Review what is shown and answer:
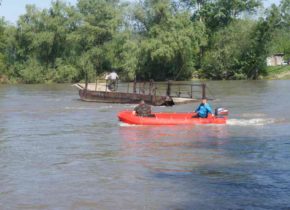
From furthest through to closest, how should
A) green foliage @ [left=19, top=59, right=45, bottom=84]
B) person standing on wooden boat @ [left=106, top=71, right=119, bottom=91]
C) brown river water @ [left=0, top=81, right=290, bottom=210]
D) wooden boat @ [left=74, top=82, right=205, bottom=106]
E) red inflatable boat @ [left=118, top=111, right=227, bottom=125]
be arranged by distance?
green foliage @ [left=19, top=59, right=45, bottom=84] < person standing on wooden boat @ [left=106, top=71, right=119, bottom=91] < wooden boat @ [left=74, top=82, right=205, bottom=106] < red inflatable boat @ [left=118, top=111, right=227, bottom=125] < brown river water @ [left=0, top=81, right=290, bottom=210]

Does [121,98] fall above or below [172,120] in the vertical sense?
above

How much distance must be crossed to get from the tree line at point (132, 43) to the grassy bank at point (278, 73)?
51.3 inches

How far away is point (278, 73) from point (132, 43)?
72.6ft

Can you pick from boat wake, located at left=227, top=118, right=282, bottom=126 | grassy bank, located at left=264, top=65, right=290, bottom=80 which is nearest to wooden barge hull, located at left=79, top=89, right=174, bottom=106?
boat wake, located at left=227, top=118, right=282, bottom=126

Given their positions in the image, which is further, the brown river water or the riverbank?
the riverbank

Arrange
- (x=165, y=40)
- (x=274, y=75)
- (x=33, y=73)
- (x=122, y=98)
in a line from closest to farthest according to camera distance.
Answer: (x=122, y=98), (x=165, y=40), (x=33, y=73), (x=274, y=75)

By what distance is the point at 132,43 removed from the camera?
72125mm

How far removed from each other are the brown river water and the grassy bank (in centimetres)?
5274

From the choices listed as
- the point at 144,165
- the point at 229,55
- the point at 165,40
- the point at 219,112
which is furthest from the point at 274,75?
the point at 144,165

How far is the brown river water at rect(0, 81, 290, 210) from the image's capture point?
1154 cm

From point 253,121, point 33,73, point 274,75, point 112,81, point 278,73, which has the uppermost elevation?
point 278,73

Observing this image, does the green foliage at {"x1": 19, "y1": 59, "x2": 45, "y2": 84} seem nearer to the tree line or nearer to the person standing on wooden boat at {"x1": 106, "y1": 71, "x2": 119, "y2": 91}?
the tree line

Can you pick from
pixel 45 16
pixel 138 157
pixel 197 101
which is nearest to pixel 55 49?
pixel 45 16

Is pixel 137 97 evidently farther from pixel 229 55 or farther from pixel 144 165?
pixel 229 55
